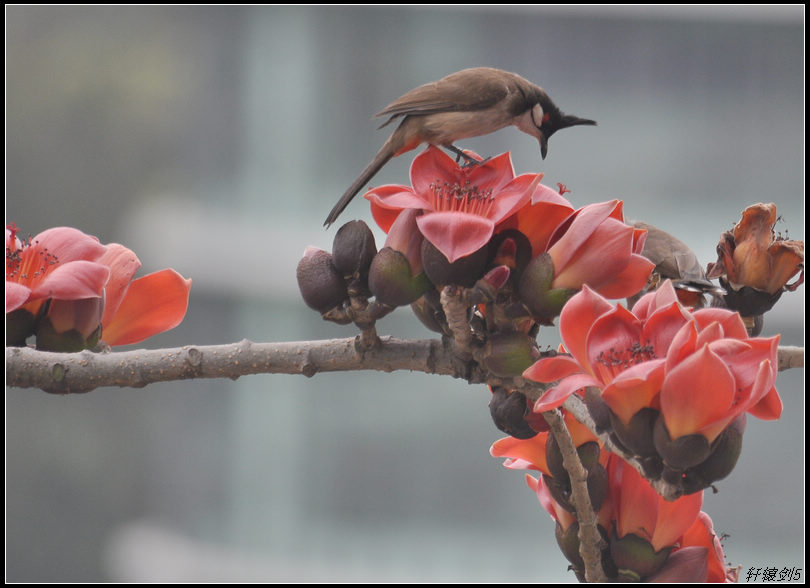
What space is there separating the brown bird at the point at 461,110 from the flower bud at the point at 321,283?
305 mm

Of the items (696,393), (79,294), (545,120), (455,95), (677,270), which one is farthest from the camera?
(545,120)

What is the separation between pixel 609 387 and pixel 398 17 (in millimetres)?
3218

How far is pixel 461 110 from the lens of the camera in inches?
33.1

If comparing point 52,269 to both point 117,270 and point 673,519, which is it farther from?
point 673,519

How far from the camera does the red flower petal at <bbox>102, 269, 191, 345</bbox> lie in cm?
49

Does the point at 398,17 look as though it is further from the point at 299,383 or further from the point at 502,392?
the point at 502,392

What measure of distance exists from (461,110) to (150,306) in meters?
0.43

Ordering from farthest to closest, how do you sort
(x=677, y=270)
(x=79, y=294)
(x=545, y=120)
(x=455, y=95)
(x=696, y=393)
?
(x=545, y=120) < (x=455, y=95) < (x=677, y=270) < (x=79, y=294) < (x=696, y=393)

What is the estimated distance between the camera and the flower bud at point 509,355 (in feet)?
1.30

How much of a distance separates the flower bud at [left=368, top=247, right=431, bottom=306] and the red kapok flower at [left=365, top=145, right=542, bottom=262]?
2cm

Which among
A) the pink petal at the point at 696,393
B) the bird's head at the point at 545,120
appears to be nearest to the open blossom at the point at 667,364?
the pink petal at the point at 696,393

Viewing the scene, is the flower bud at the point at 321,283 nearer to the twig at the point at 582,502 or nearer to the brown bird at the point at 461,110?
the twig at the point at 582,502

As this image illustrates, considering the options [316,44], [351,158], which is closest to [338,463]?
[351,158]

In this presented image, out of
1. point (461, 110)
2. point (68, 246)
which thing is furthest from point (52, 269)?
point (461, 110)
